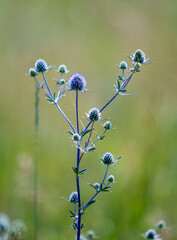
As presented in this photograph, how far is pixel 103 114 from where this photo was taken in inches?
229

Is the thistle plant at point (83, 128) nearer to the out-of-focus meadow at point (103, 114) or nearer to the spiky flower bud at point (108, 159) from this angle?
the spiky flower bud at point (108, 159)

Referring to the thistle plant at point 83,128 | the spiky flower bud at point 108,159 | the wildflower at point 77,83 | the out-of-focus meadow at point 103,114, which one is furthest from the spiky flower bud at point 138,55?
the out-of-focus meadow at point 103,114

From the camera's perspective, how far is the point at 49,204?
4199 millimetres

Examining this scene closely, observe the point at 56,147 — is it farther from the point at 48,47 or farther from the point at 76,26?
the point at 76,26

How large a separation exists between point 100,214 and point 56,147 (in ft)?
4.90

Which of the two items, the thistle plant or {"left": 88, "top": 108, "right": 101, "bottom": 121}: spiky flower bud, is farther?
{"left": 88, "top": 108, "right": 101, "bottom": 121}: spiky flower bud

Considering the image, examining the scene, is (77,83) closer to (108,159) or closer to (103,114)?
(108,159)

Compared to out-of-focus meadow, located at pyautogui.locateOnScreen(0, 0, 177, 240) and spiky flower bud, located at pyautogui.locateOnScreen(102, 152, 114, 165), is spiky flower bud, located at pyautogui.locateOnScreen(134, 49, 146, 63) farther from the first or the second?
out-of-focus meadow, located at pyautogui.locateOnScreen(0, 0, 177, 240)

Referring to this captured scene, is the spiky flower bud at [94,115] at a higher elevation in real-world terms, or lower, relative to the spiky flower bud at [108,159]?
higher

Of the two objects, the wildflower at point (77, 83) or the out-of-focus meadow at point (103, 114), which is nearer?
the wildflower at point (77, 83)

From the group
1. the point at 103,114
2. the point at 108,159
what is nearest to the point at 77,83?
the point at 108,159

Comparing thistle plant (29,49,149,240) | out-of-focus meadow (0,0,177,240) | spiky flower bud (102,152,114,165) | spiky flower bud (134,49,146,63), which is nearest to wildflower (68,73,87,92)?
thistle plant (29,49,149,240)

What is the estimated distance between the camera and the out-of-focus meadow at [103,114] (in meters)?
4.02

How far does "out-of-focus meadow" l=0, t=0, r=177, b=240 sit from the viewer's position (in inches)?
158
